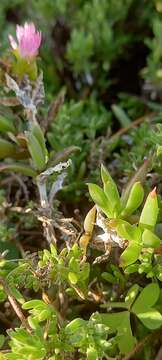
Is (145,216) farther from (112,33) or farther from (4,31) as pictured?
(4,31)

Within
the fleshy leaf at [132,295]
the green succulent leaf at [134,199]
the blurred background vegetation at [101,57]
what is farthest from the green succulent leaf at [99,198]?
the blurred background vegetation at [101,57]

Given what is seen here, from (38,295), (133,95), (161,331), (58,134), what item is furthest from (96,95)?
(161,331)

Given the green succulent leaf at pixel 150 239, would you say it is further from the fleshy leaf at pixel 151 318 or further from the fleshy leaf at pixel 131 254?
the fleshy leaf at pixel 151 318

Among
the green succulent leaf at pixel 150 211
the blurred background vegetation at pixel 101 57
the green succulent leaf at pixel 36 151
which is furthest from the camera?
the blurred background vegetation at pixel 101 57

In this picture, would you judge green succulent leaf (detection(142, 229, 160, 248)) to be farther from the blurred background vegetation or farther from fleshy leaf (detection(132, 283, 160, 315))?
the blurred background vegetation

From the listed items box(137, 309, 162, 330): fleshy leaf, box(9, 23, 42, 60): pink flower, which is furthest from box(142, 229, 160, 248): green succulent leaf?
box(9, 23, 42, 60): pink flower

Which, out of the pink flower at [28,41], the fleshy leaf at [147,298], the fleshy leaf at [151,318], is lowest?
the fleshy leaf at [151,318]

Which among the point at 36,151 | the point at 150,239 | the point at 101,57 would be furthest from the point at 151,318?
the point at 101,57

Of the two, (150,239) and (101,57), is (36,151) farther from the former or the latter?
(101,57)
